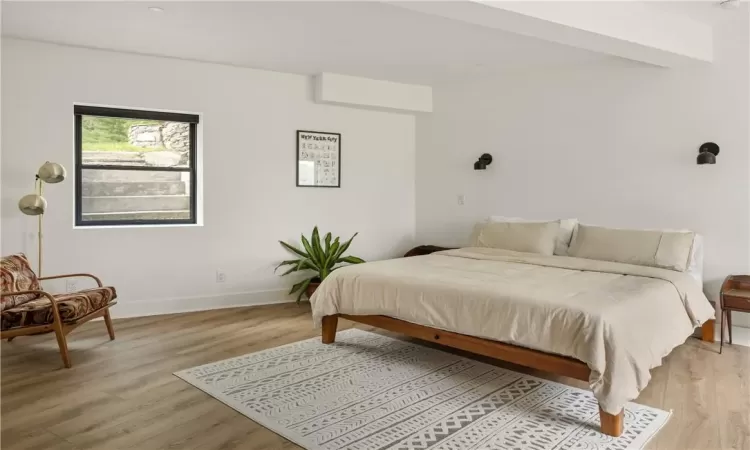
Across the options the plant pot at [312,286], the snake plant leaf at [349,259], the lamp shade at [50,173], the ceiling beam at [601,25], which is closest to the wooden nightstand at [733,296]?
the ceiling beam at [601,25]

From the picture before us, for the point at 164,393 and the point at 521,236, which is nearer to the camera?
the point at 164,393

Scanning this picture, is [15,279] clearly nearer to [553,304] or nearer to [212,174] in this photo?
[212,174]

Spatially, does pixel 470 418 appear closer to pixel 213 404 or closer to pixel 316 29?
pixel 213 404

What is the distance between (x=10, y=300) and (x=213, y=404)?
179 cm

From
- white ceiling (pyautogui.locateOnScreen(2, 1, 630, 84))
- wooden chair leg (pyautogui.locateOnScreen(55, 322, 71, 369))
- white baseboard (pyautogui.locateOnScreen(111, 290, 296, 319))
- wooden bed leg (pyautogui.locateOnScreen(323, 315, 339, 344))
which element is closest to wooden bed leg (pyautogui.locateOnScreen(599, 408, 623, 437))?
wooden bed leg (pyautogui.locateOnScreen(323, 315, 339, 344))

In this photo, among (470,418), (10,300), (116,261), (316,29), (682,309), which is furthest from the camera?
(116,261)

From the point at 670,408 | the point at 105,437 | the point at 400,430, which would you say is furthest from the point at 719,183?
the point at 105,437

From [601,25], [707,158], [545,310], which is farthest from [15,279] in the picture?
[707,158]

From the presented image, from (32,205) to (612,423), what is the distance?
13.4 ft

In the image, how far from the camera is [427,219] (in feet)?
20.9

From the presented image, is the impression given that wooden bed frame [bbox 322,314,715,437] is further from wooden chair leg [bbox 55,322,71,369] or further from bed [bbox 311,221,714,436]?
wooden chair leg [bbox 55,322,71,369]

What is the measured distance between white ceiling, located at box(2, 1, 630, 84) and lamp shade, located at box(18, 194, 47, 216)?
1.27m

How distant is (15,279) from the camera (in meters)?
3.69

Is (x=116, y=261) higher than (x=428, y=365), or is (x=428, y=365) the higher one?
(x=116, y=261)
